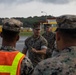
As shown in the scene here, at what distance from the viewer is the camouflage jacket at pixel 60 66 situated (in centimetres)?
339

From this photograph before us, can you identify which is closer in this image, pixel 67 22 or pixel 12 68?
pixel 67 22

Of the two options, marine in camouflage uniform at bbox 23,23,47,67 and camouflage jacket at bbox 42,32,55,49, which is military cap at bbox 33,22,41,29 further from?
camouflage jacket at bbox 42,32,55,49

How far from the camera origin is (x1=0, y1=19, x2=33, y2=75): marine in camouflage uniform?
4.46 meters

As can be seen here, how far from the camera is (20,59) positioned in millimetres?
4441

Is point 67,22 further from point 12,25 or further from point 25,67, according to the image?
point 12,25

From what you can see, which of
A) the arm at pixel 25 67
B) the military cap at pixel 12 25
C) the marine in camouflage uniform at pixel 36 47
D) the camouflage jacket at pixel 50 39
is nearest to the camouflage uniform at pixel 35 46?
the marine in camouflage uniform at pixel 36 47

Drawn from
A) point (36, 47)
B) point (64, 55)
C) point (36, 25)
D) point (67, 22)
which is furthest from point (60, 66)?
point (36, 25)

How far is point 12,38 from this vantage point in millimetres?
4641

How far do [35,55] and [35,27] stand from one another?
2.35 feet

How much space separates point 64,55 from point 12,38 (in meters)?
1.29

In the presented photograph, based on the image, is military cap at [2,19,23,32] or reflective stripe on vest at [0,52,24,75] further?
military cap at [2,19,23,32]

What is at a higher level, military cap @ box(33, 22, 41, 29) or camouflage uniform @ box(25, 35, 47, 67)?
military cap @ box(33, 22, 41, 29)

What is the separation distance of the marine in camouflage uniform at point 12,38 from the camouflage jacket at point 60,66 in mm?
1016

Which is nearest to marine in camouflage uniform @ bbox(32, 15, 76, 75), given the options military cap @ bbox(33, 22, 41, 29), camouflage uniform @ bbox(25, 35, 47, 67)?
camouflage uniform @ bbox(25, 35, 47, 67)
